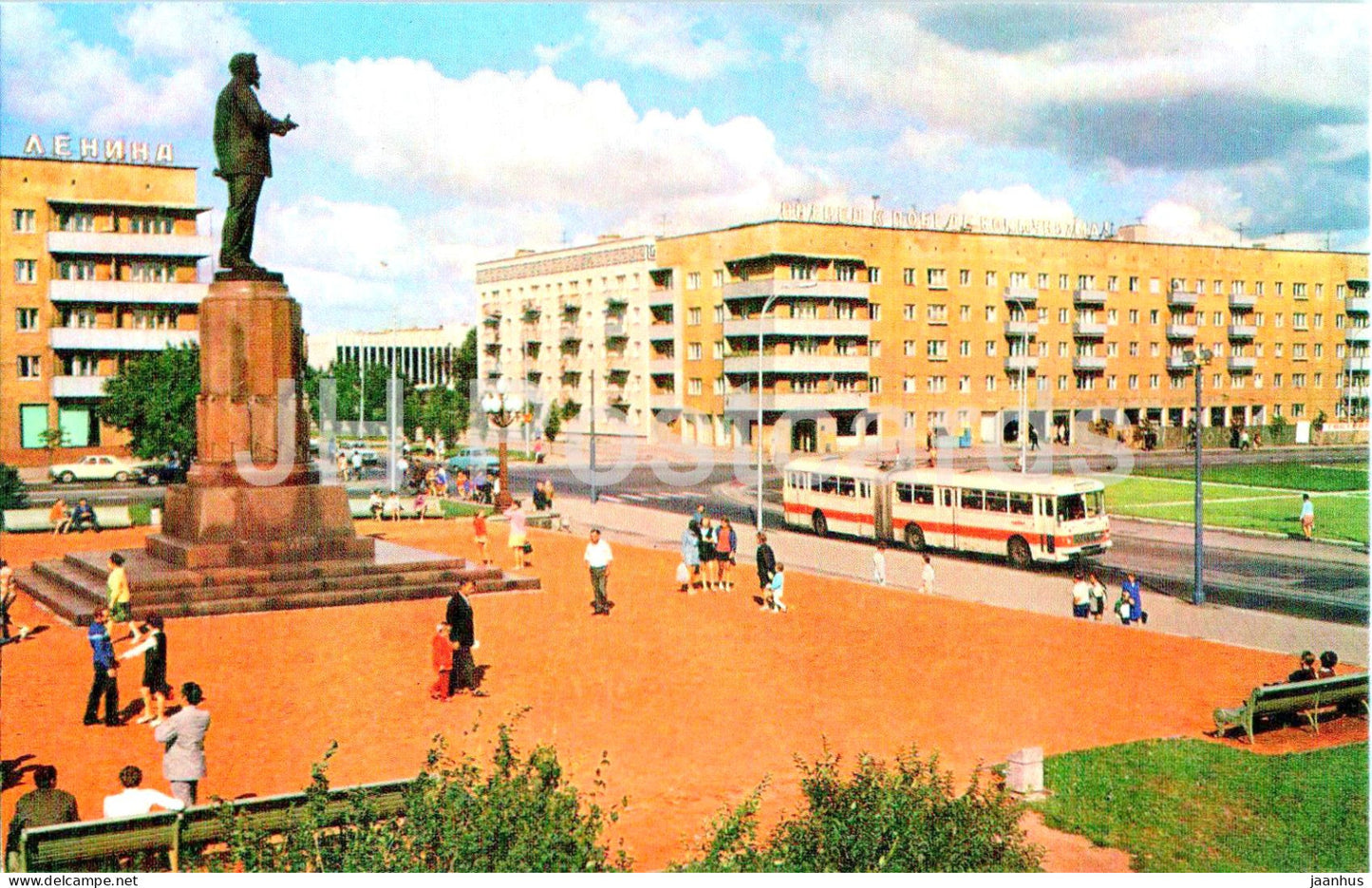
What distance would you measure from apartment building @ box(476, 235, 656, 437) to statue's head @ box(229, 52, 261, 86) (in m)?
57.2

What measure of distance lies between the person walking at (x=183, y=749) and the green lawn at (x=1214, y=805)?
7.17m

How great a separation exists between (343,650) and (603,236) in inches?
2780

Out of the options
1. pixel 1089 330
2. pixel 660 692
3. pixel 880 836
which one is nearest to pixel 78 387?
pixel 660 692

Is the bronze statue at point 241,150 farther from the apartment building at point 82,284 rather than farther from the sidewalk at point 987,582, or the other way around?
the apartment building at point 82,284

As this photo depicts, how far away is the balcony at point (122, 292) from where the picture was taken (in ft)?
193

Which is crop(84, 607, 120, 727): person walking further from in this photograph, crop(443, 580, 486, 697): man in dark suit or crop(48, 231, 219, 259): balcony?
crop(48, 231, 219, 259): balcony

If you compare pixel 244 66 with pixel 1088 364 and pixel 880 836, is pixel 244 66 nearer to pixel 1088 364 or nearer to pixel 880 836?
pixel 880 836

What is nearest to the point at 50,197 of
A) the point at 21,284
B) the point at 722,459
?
the point at 21,284

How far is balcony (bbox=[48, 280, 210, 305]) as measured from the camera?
193 feet

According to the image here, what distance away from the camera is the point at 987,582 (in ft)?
87.7

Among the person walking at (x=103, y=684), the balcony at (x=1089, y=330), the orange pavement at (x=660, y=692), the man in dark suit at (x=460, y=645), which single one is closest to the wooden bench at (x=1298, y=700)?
the orange pavement at (x=660, y=692)

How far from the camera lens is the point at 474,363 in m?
115
